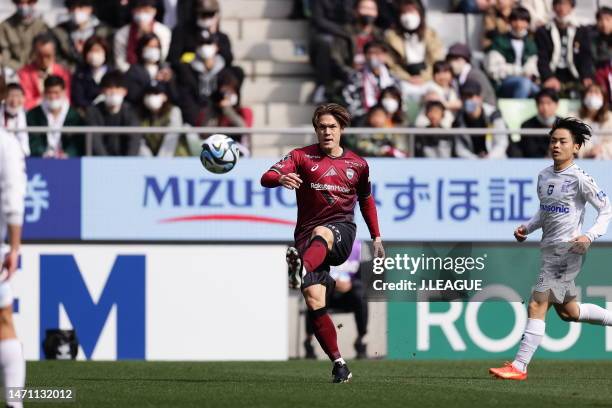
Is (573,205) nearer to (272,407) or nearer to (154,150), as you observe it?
(272,407)

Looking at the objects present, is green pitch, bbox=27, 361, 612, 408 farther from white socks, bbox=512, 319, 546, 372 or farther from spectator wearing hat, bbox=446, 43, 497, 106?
spectator wearing hat, bbox=446, 43, 497, 106

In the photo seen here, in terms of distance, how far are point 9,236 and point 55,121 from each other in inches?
366

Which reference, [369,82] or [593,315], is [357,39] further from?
[593,315]

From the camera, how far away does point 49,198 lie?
16.8m

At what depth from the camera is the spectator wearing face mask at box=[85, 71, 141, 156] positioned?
17016 millimetres

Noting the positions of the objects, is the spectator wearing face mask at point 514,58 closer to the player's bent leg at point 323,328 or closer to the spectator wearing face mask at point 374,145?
the spectator wearing face mask at point 374,145

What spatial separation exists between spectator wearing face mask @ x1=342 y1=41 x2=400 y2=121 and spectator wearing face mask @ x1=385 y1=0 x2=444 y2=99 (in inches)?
15.2

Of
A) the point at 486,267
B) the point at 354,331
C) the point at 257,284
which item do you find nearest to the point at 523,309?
the point at 486,267

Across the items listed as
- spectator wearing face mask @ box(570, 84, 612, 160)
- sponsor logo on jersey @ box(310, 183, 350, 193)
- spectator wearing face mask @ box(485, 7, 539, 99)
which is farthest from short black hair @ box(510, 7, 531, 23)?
sponsor logo on jersey @ box(310, 183, 350, 193)

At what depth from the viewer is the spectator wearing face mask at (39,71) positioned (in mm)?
18625

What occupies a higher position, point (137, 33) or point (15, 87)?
point (137, 33)

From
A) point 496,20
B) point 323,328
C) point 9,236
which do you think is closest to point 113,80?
point 496,20

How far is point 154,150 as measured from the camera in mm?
17062

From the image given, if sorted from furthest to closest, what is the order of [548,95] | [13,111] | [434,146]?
[548,95]
[13,111]
[434,146]
